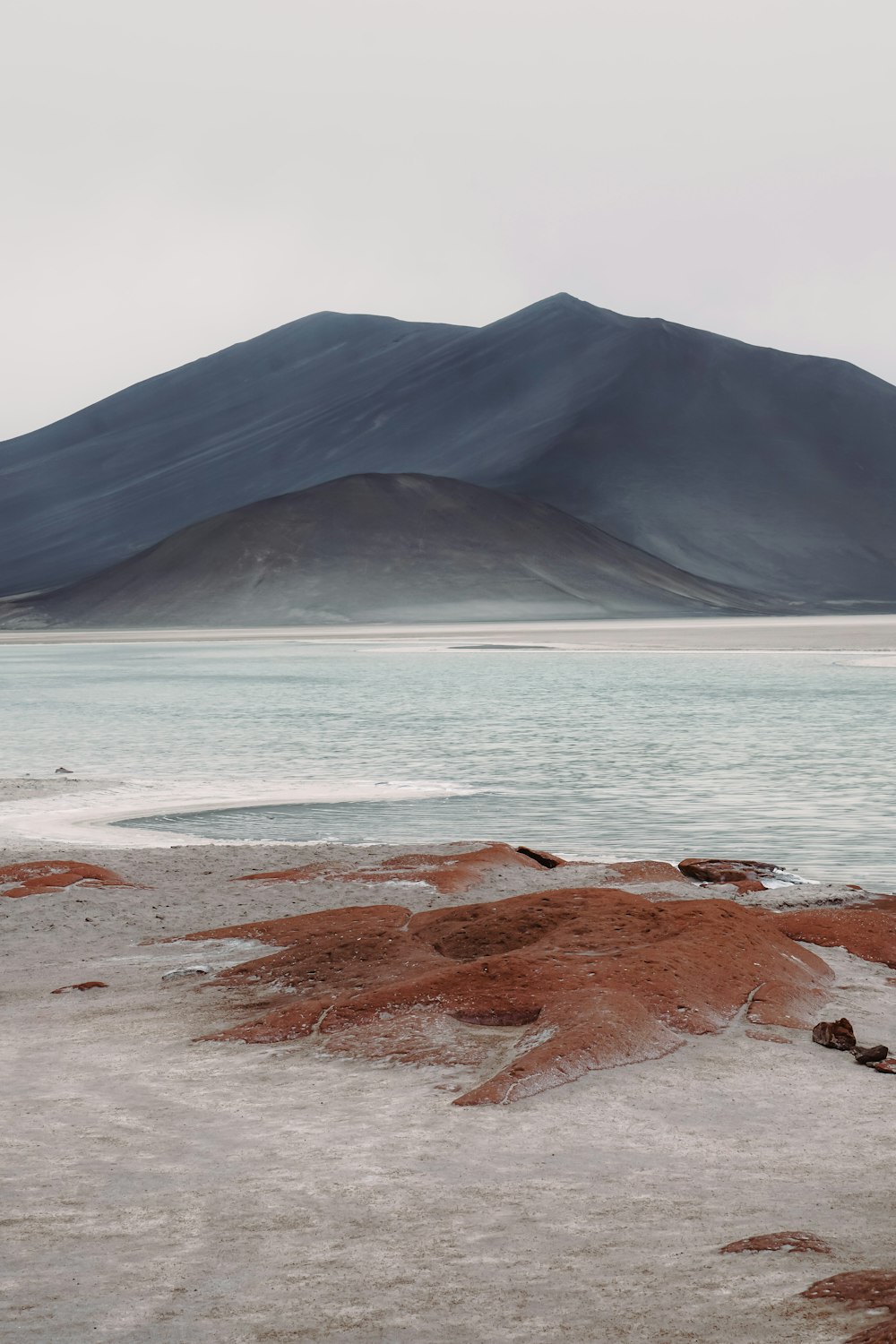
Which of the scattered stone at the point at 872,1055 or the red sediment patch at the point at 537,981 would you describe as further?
the red sediment patch at the point at 537,981

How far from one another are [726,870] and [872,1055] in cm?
517

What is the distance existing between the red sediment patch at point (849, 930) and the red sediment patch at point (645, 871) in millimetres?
1629

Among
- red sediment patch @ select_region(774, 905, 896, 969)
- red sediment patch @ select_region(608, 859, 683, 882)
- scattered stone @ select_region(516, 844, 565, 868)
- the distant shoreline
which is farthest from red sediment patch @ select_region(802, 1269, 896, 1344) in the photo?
the distant shoreline

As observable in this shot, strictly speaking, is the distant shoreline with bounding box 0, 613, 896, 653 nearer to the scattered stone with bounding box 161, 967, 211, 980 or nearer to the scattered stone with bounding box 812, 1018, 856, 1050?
the scattered stone with bounding box 161, 967, 211, 980

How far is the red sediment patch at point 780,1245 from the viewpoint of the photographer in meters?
4.90

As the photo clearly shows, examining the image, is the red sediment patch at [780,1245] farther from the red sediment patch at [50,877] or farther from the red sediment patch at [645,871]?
the red sediment patch at [50,877]

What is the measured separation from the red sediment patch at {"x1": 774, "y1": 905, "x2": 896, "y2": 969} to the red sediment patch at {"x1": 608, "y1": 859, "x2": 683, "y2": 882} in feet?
A: 5.34

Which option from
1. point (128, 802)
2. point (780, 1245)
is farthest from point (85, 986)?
point (128, 802)

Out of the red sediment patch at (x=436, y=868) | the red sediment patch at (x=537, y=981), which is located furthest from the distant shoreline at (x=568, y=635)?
the red sediment patch at (x=537, y=981)

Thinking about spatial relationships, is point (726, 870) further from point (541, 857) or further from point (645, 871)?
point (541, 857)

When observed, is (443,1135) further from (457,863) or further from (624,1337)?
(457,863)

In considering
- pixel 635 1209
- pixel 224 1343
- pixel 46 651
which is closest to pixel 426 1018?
pixel 635 1209

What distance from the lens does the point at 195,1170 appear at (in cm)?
578

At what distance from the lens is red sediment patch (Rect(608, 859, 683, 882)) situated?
11.9m
